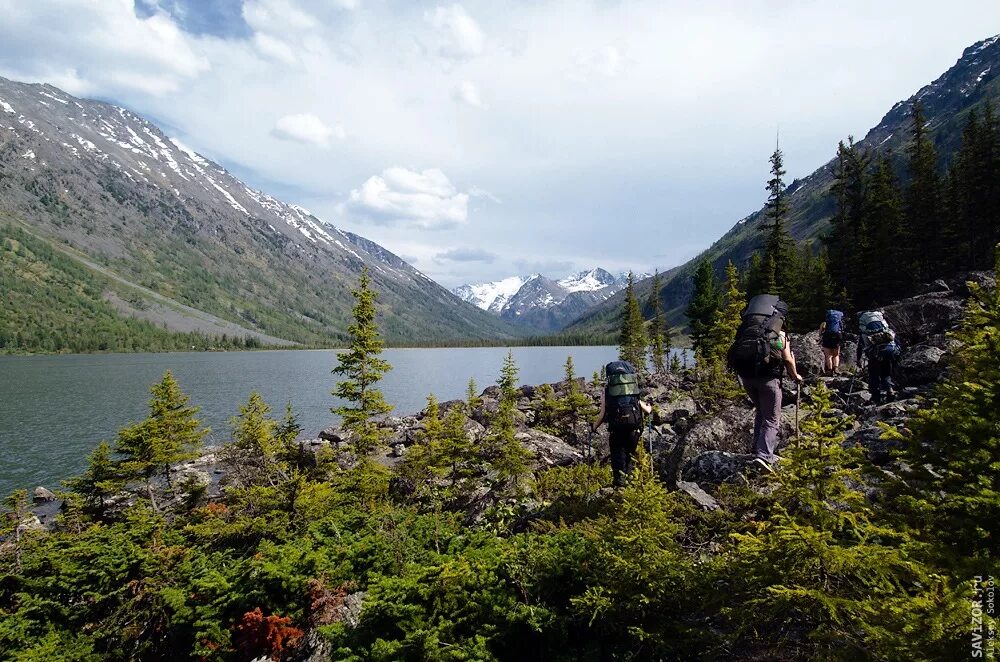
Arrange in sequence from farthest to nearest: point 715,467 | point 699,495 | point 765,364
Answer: point 715,467
point 765,364
point 699,495

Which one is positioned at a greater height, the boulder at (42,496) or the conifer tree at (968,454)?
the conifer tree at (968,454)

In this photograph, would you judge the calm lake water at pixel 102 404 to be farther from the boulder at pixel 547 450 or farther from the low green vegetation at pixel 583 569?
the low green vegetation at pixel 583 569

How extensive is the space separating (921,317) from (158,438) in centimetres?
3509

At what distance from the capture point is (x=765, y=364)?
26.9ft

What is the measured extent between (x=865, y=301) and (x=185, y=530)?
5560 cm

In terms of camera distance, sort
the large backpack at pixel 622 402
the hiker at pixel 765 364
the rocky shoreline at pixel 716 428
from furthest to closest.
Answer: the large backpack at pixel 622 402
the rocky shoreline at pixel 716 428
the hiker at pixel 765 364

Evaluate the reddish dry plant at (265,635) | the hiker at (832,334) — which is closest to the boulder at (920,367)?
the hiker at (832,334)

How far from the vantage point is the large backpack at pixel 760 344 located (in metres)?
8.16

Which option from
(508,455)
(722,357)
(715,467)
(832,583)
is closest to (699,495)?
(715,467)

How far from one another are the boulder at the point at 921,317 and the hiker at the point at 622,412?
22.9 meters

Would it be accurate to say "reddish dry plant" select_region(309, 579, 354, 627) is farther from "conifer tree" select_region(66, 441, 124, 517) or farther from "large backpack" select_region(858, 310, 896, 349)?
"large backpack" select_region(858, 310, 896, 349)

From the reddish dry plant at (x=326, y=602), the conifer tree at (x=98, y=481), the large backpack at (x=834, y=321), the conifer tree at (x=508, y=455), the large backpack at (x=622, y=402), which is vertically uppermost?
the large backpack at (x=834, y=321)

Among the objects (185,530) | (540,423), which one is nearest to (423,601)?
(185,530)

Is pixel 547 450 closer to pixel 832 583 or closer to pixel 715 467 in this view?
pixel 715 467
